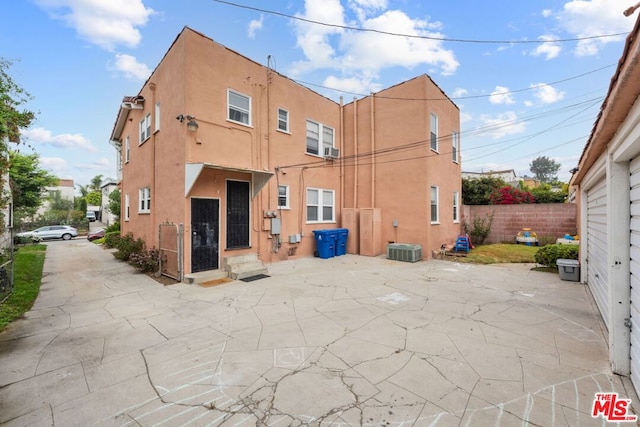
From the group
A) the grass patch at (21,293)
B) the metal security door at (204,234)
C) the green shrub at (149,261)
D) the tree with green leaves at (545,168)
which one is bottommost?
the grass patch at (21,293)

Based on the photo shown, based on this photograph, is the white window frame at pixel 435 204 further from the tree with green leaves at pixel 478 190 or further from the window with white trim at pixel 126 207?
the window with white trim at pixel 126 207

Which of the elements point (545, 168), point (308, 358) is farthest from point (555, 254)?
point (545, 168)

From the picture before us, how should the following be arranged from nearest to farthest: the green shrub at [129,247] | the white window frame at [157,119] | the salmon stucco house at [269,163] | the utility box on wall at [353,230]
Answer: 1. the salmon stucco house at [269,163]
2. the white window frame at [157,119]
3. the green shrub at [129,247]
4. the utility box on wall at [353,230]

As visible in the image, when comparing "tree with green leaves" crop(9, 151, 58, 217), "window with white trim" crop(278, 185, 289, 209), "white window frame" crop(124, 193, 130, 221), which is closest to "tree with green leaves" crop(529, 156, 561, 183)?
"window with white trim" crop(278, 185, 289, 209)

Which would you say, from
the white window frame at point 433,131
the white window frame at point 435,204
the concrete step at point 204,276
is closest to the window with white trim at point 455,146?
the white window frame at point 433,131

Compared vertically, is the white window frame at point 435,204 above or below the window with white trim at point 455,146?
below

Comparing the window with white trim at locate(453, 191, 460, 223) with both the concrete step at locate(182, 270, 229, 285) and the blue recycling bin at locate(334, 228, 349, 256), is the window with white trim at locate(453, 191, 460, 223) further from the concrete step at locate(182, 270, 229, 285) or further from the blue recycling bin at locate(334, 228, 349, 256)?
the concrete step at locate(182, 270, 229, 285)

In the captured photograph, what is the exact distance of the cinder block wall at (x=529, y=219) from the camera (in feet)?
40.1

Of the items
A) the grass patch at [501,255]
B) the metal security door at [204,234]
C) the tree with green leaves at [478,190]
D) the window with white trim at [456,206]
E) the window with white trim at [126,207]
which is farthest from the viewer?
the tree with green leaves at [478,190]

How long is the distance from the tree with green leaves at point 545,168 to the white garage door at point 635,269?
7707 cm

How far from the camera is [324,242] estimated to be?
10.8 meters

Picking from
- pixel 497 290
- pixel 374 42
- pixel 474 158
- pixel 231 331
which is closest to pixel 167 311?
Answer: pixel 231 331

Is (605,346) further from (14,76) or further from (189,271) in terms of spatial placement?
(14,76)

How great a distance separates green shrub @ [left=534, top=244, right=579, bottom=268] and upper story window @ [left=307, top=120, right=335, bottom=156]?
349 inches
